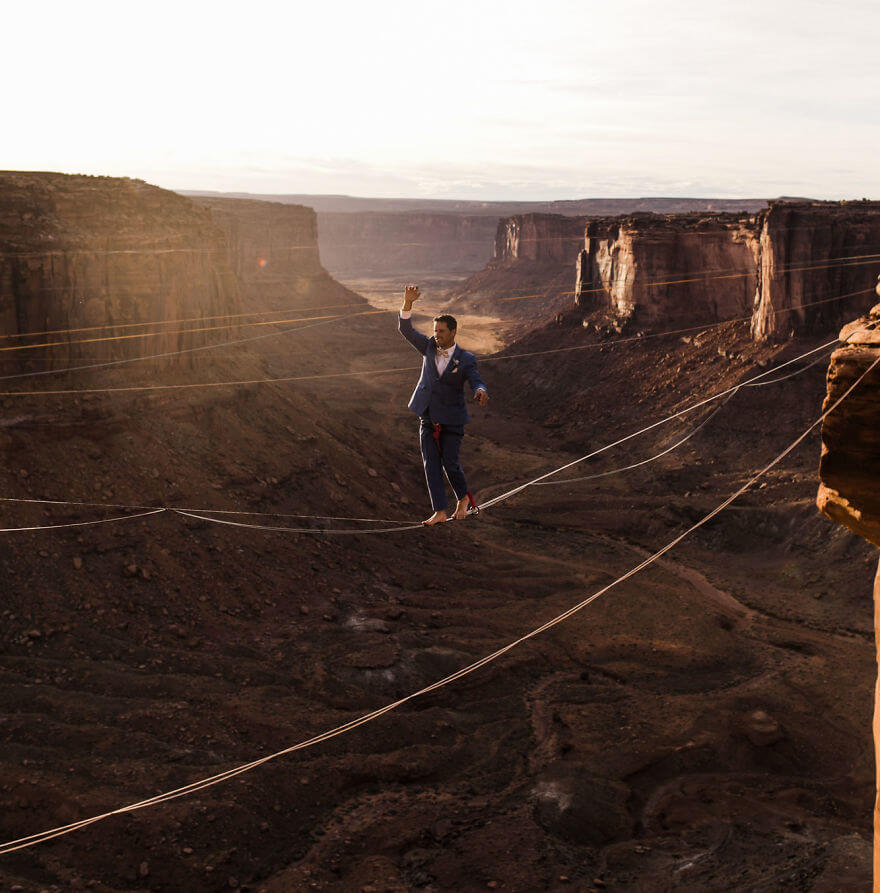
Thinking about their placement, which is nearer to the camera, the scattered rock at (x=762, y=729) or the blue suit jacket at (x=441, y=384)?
the blue suit jacket at (x=441, y=384)

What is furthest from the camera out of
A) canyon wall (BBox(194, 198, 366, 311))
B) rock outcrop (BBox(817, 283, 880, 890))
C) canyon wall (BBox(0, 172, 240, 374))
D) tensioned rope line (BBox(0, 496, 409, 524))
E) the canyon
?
canyon wall (BBox(194, 198, 366, 311))

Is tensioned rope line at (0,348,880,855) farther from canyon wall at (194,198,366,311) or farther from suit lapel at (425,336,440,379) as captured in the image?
canyon wall at (194,198,366,311)

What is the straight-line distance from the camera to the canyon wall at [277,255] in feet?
243

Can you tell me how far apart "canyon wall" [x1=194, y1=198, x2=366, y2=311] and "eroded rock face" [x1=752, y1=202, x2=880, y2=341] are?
4259cm

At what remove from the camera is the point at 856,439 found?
709 cm

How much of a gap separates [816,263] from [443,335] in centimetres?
3266

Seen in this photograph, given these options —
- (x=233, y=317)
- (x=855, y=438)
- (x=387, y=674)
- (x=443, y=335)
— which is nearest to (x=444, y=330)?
(x=443, y=335)

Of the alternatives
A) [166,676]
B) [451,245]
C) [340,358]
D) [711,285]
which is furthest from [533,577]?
[451,245]

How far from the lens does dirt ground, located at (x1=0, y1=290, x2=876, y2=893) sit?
553 inches

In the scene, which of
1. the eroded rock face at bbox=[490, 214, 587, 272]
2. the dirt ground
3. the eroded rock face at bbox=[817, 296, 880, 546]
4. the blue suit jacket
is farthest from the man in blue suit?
the eroded rock face at bbox=[490, 214, 587, 272]

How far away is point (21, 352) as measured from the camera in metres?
20.6

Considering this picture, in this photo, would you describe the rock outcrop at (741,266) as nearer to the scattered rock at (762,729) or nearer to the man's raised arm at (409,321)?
the scattered rock at (762,729)

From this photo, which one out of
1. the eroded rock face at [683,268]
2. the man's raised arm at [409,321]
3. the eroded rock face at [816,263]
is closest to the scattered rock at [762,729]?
the man's raised arm at [409,321]

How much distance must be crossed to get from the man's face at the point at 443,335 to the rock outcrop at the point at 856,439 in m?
5.15
